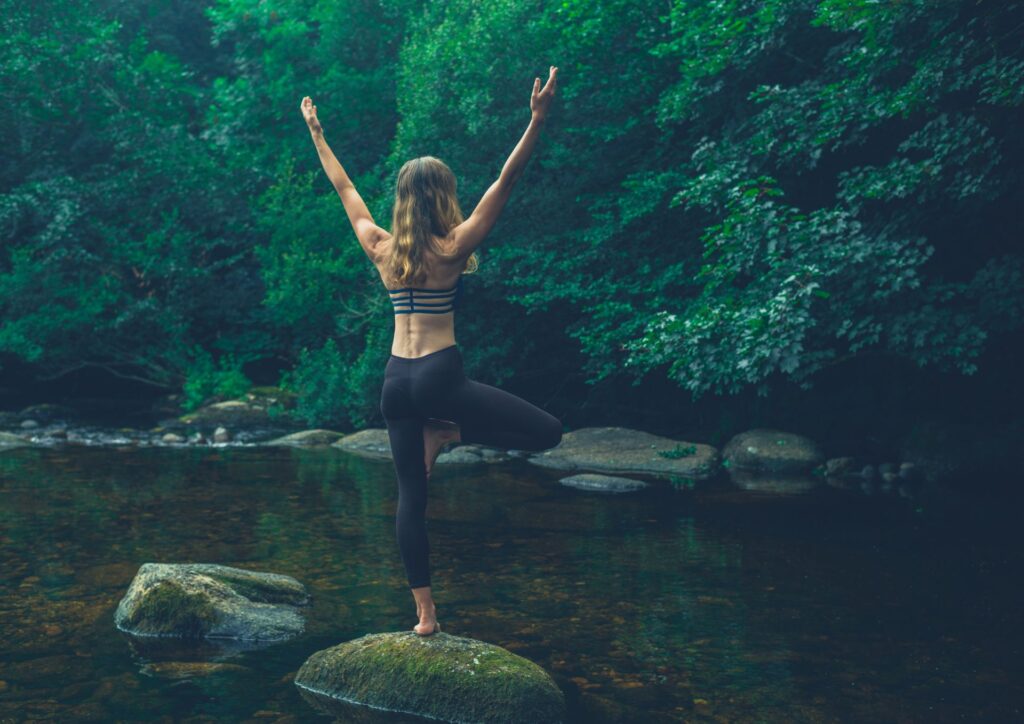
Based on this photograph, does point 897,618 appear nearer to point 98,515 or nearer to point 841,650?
point 841,650

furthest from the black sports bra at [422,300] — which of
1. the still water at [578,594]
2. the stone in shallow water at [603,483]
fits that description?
the stone in shallow water at [603,483]

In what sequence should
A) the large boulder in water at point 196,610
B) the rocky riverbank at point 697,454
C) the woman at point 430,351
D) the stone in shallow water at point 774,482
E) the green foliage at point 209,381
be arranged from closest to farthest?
1. the woman at point 430,351
2. the large boulder in water at point 196,610
3. the stone in shallow water at point 774,482
4. the rocky riverbank at point 697,454
5. the green foliage at point 209,381

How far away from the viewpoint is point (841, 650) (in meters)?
6.79

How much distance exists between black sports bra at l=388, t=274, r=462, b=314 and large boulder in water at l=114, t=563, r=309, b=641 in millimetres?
2941

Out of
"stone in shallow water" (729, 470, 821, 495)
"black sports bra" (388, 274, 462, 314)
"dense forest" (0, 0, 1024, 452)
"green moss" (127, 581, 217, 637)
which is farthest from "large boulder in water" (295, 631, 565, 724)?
"stone in shallow water" (729, 470, 821, 495)

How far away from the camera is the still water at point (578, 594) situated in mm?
5910

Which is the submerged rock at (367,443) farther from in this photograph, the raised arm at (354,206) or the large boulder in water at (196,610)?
the raised arm at (354,206)

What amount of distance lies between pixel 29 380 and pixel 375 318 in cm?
1293

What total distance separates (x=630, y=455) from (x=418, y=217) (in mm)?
12638

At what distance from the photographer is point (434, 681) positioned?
228 inches

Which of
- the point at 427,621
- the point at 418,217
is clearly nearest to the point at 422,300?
the point at 418,217

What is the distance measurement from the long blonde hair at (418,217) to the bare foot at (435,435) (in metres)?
0.82

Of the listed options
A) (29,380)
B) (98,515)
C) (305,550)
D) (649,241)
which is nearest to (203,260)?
(29,380)

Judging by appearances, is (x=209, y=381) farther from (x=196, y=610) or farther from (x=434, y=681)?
(x=434, y=681)
